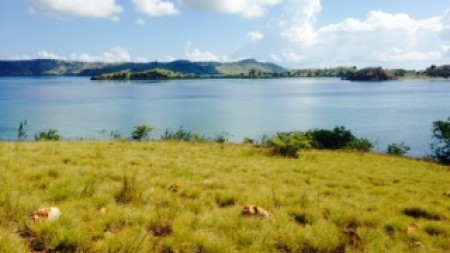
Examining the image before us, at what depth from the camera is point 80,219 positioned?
7.70 metres

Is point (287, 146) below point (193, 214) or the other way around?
below

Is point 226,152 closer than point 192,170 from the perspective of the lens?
No

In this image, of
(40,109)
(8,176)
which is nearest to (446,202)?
(8,176)

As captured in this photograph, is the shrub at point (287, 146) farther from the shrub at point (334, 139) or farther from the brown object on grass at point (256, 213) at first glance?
the shrub at point (334, 139)

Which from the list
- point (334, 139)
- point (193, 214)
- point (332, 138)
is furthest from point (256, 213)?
point (332, 138)

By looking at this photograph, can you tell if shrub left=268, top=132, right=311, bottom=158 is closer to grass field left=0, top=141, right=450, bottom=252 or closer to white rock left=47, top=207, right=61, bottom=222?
grass field left=0, top=141, right=450, bottom=252

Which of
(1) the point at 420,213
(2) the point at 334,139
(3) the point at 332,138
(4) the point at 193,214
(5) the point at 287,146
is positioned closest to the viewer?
(4) the point at 193,214

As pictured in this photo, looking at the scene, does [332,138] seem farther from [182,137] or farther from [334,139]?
[182,137]

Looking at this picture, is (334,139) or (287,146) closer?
(287,146)

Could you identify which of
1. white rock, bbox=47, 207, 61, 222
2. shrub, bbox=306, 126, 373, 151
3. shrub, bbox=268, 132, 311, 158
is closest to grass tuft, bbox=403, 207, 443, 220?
white rock, bbox=47, 207, 61, 222

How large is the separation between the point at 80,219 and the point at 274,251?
3.63 metres

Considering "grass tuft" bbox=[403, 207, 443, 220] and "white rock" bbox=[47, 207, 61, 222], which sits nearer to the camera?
"white rock" bbox=[47, 207, 61, 222]

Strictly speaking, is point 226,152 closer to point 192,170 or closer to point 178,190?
point 192,170

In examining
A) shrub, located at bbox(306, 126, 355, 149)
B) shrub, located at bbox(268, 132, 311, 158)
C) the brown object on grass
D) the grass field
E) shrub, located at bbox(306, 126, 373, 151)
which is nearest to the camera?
the grass field
